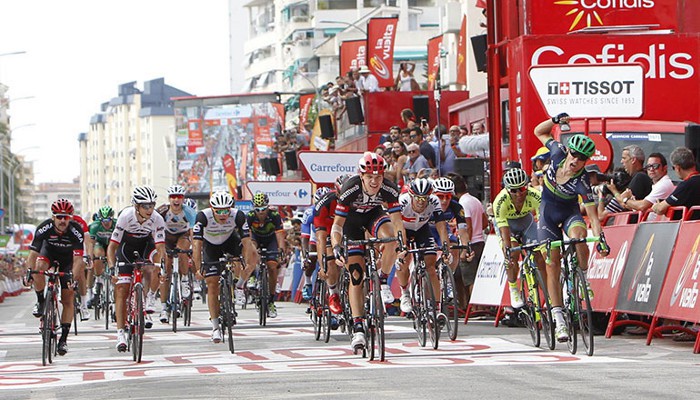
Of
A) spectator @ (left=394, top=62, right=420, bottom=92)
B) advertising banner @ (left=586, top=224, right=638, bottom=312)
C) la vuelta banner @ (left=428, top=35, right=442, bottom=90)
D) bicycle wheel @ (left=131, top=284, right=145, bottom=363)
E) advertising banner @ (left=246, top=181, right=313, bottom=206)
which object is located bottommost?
bicycle wheel @ (left=131, top=284, right=145, bottom=363)

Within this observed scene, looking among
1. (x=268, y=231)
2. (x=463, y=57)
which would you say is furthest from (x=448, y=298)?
(x=463, y=57)

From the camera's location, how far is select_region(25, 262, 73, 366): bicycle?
1659 centimetres

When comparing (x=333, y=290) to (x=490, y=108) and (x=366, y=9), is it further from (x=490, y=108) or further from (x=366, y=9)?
(x=366, y=9)

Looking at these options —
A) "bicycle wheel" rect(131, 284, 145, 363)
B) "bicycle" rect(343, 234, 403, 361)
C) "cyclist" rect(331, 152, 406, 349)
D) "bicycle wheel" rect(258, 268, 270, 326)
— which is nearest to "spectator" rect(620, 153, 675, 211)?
"cyclist" rect(331, 152, 406, 349)

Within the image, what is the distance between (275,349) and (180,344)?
204 centimetres

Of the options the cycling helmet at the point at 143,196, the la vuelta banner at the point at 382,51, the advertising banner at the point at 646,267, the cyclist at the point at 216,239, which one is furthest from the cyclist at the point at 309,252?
the la vuelta banner at the point at 382,51

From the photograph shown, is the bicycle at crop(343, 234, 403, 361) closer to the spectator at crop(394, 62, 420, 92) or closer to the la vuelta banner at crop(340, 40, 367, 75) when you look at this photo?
the spectator at crop(394, 62, 420, 92)

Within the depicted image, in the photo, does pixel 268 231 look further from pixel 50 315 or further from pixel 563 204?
pixel 563 204

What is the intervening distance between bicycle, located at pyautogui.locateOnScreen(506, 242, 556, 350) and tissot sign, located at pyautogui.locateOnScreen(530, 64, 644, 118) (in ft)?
14.4

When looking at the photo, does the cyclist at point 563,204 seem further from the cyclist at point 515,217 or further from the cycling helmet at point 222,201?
the cycling helmet at point 222,201

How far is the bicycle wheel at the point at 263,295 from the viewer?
74.0ft

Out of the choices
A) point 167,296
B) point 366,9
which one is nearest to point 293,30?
point 366,9

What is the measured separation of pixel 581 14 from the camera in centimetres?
2111

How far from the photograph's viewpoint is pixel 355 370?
13352 mm
